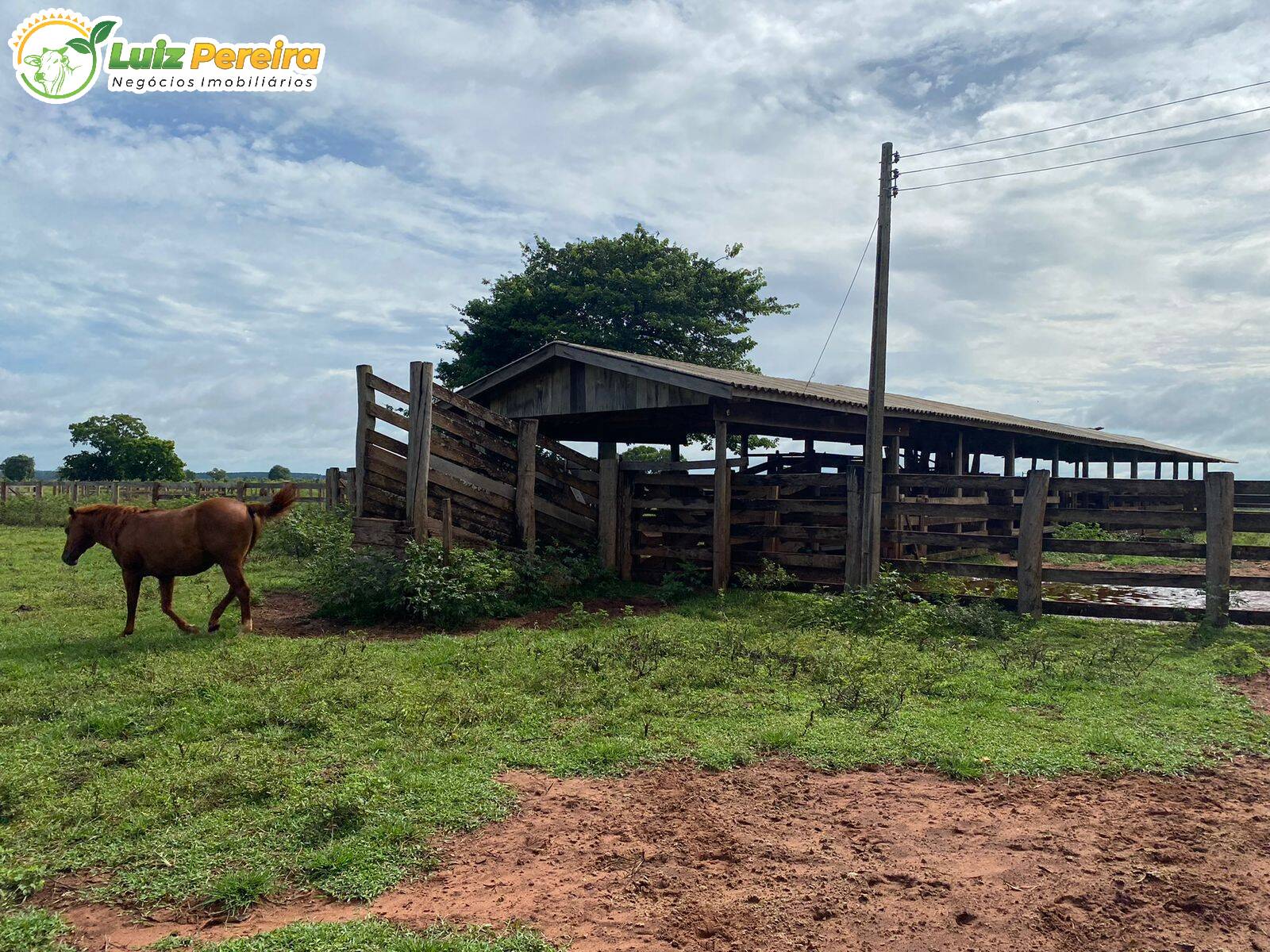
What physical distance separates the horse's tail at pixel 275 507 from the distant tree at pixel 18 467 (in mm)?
100971

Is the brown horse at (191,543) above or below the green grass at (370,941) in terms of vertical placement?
above

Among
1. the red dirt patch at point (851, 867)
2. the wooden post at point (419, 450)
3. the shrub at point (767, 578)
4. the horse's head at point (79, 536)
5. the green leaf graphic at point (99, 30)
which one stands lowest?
the red dirt patch at point (851, 867)

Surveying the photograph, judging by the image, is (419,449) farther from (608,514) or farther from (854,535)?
(854,535)

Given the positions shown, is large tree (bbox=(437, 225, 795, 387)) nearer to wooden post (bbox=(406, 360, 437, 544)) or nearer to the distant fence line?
the distant fence line

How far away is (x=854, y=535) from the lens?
10734 mm

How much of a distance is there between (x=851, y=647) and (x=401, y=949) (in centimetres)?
572

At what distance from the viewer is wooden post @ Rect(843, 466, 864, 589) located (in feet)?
35.1

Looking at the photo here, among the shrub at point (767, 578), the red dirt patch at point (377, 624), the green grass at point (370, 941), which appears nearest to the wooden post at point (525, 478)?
the red dirt patch at point (377, 624)

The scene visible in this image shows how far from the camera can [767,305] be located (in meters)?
32.2

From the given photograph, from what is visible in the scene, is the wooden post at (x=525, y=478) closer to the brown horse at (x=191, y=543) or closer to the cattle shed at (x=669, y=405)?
the cattle shed at (x=669, y=405)

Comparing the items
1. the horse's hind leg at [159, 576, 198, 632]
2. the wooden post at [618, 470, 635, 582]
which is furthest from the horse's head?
the wooden post at [618, 470, 635, 582]

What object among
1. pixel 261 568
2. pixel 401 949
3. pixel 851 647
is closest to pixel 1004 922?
pixel 401 949

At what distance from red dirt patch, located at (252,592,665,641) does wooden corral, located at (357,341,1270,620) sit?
123cm

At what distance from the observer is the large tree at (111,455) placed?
64250 millimetres
